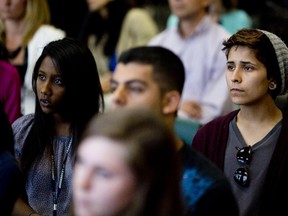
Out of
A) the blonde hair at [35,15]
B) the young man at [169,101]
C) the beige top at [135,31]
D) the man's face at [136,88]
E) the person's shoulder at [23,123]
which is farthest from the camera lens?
the beige top at [135,31]

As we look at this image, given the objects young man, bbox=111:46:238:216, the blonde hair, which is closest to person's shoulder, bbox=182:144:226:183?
young man, bbox=111:46:238:216

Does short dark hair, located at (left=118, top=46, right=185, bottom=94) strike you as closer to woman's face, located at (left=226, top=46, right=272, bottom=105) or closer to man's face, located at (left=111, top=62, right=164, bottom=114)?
man's face, located at (left=111, top=62, right=164, bottom=114)

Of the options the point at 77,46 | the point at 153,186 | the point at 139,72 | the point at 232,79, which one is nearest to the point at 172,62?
the point at 139,72

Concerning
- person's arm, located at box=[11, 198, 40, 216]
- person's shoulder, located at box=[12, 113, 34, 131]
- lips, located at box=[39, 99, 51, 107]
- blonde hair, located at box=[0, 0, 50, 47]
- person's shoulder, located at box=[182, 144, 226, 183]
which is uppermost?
blonde hair, located at box=[0, 0, 50, 47]

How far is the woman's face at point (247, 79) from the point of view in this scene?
9.39 feet

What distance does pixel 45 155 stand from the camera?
2.95m

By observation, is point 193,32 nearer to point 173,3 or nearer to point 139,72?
point 173,3

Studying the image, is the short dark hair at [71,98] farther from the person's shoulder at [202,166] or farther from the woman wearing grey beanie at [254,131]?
the person's shoulder at [202,166]

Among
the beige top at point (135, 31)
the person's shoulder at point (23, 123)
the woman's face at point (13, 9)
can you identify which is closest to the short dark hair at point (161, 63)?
the person's shoulder at point (23, 123)

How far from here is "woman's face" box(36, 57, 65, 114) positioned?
293 cm

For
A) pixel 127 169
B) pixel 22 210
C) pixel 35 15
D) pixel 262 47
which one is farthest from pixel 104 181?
pixel 35 15

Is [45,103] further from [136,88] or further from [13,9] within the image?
[13,9]

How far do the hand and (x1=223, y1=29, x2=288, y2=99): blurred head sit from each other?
5.13 feet

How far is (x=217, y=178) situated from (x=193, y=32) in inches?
103
